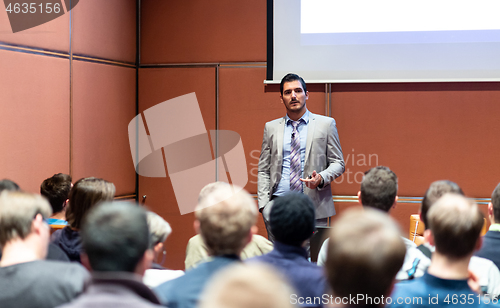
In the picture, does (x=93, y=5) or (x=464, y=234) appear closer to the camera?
(x=464, y=234)

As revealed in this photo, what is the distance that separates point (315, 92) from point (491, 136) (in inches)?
58.1

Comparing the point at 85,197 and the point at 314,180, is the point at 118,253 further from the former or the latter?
the point at 314,180

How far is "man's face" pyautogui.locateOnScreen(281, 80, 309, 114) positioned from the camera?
324 cm

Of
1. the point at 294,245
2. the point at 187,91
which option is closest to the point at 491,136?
the point at 187,91

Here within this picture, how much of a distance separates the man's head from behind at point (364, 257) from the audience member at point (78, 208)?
4.43ft

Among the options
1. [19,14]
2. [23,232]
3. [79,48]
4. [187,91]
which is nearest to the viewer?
[23,232]

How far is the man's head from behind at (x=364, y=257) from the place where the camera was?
0.94 m

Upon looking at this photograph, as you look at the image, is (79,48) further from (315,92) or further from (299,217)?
(299,217)

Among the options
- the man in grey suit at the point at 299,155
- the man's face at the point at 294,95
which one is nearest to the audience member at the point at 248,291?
the man in grey suit at the point at 299,155

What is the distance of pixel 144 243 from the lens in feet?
3.69

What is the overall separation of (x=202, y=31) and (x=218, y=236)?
3150mm

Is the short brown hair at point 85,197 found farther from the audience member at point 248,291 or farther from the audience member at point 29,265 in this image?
the audience member at point 248,291

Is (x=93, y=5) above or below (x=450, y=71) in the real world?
above

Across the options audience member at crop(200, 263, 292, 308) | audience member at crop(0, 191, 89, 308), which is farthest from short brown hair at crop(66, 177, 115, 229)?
audience member at crop(200, 263, 292, 308)
